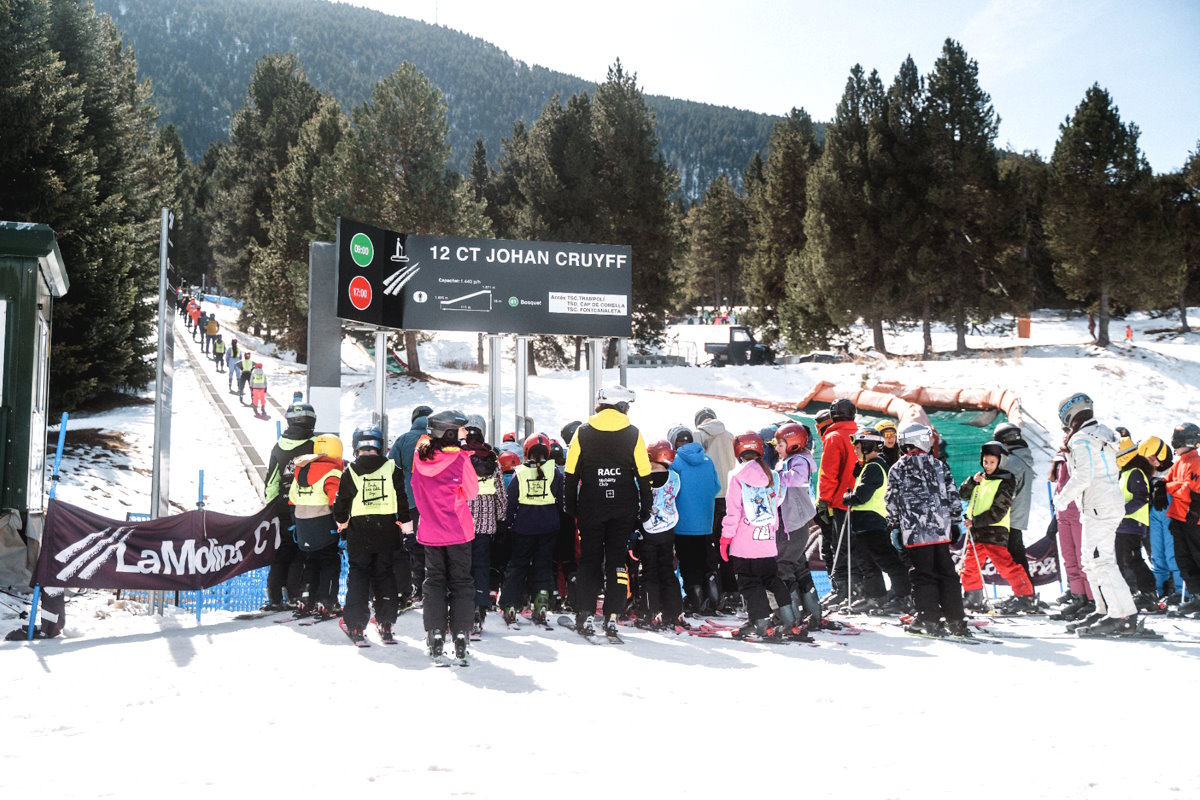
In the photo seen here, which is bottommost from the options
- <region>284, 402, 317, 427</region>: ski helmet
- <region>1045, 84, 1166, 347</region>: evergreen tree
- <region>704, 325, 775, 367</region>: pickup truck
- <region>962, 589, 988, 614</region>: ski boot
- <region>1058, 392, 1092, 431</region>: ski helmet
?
<region>962, 589, 988, 614</region>: ski boot

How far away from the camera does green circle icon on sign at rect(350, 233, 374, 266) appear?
1437 centimetres

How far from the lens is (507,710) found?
5.35 metres

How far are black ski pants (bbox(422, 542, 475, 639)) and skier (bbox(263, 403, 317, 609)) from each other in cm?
227

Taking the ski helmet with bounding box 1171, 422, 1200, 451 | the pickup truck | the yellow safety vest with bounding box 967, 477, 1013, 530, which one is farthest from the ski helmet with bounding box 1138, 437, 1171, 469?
the pickup truck

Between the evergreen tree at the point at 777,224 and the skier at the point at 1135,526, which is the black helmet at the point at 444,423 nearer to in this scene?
the skier at the point at 1135,526

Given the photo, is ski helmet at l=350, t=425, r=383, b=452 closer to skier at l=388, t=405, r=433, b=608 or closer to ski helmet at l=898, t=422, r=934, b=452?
skier at l=388, t=405, r=433, b=608

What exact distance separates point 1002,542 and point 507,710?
591cm

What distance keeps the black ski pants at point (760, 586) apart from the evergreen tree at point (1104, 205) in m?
25.3

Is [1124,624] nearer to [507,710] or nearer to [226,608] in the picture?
[507,710]

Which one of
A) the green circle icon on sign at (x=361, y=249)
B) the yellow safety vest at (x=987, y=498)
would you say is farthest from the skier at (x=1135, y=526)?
the green circle icon on sign at (x=361, y=249)

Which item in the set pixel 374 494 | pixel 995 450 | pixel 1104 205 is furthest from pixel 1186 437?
pixel 1104 205

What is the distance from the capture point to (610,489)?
24.7 ft

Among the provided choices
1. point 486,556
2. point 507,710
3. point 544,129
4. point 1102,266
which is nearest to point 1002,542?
point 486,556

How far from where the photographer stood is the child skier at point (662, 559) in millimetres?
7953
